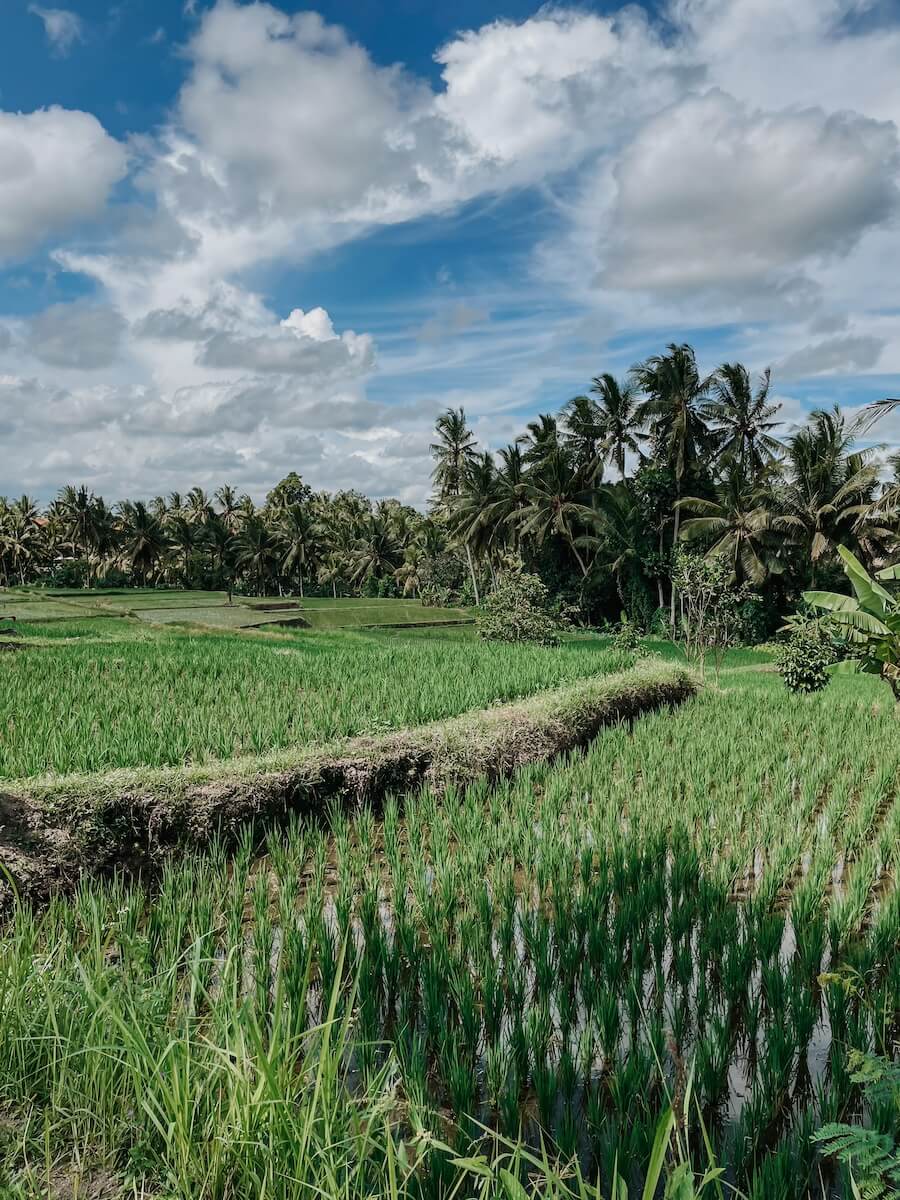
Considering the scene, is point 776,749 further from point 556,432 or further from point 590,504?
point 556,432

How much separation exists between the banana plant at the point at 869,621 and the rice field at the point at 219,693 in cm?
348

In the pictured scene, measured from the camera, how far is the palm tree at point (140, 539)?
41.5 meters

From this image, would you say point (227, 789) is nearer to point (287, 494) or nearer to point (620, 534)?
point (620, 534)

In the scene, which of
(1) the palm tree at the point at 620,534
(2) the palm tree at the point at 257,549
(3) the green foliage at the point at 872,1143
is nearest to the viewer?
(3) the green foliage at the point at 872,1143

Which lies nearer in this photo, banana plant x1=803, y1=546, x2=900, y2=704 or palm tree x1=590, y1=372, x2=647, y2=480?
banana plant x1=803, y1=546, x2=900, y2=704

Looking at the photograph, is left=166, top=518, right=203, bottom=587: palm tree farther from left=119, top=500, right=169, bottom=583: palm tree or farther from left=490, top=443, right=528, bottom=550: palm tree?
left=490, top=443, right=528, bottom=550: palm tree

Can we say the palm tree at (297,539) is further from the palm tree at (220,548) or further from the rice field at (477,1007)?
the rice field at (477,1007)

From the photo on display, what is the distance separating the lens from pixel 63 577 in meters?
42.1

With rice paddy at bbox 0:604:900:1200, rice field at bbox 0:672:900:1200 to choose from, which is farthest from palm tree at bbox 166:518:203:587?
rice field at bbox 0:672:900:1200

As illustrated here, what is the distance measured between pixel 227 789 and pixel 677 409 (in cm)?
2286

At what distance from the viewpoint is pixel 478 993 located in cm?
326

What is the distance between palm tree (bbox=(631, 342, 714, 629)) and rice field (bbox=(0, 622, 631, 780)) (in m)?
13.4

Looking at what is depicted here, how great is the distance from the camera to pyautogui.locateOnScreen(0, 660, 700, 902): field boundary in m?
4.49

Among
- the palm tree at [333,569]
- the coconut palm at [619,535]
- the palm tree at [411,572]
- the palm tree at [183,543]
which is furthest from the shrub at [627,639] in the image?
the palm tree at [183,543]
